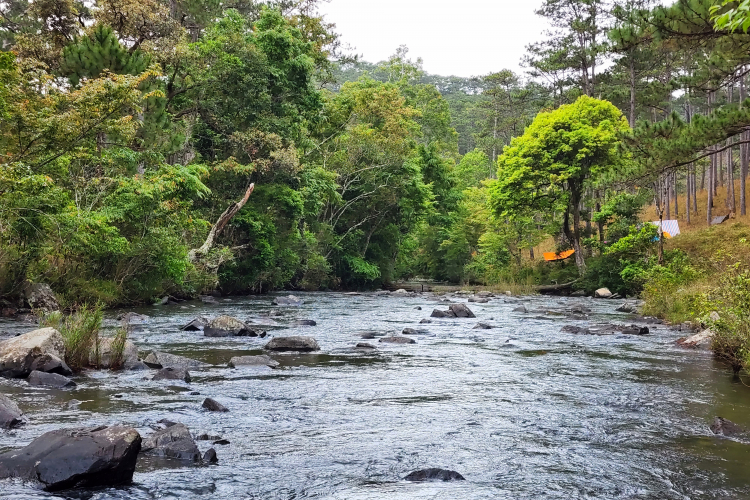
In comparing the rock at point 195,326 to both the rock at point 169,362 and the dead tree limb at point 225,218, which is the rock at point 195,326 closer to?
the rock at point 169,362

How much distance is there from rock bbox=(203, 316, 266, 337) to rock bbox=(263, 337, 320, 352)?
72.8 inches

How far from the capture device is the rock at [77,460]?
4.38 meters

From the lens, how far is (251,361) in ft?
32.7

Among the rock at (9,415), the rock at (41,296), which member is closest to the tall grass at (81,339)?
the rock at (9,415)

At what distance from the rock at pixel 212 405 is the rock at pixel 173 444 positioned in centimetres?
125

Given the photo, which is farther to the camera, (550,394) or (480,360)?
(480,360)

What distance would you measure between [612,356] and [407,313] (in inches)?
398

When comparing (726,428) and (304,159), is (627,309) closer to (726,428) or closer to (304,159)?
(726,428)

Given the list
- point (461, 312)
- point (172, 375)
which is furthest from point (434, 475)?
point (461, 312)

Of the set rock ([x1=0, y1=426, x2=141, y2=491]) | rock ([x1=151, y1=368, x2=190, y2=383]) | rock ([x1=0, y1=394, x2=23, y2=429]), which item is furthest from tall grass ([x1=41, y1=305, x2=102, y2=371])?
rock ([x1=0, y1=426, x2=141, y2=491])

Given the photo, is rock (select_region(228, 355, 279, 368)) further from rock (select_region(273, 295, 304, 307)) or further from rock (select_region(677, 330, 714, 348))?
Result: rock (select_region(273, 295, 304, 307))

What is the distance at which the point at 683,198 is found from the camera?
52.1 meters

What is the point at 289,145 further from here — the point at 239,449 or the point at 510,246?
the point at 239,449

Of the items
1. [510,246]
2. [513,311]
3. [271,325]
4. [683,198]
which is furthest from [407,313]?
[683,198]
